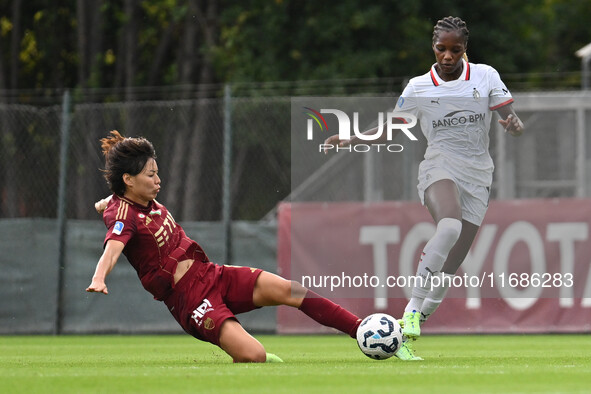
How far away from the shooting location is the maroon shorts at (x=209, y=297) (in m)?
7.82

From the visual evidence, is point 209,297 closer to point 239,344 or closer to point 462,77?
point 239,344

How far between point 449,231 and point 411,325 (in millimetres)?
718

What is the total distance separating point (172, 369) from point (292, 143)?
703 cm

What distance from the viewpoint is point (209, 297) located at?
7.93m

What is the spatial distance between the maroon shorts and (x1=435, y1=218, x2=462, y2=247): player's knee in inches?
51.6

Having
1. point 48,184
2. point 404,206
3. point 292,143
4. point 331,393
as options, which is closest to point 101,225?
point 48,184

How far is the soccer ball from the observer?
25.1 ft

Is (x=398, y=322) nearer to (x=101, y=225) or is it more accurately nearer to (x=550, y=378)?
(x=550, y=378)

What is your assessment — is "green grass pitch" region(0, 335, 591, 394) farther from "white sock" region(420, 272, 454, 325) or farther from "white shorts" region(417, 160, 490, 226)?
"white shorts" region(417, 160, 490, 226)

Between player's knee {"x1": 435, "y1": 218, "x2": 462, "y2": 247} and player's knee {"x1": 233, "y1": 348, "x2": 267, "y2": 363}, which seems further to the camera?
player's knee {"x1": 435, "y1": 218, "x2": 462, "y2": 247}

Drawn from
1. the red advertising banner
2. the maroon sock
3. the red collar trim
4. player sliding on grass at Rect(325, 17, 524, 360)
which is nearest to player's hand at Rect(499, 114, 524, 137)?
player sliding on grass at Rect(325, 17, 524, 360)

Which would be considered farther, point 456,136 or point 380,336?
point 456,136

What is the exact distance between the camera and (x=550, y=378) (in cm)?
648

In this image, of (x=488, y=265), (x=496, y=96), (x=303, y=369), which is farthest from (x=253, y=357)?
(x=488, y=265)
